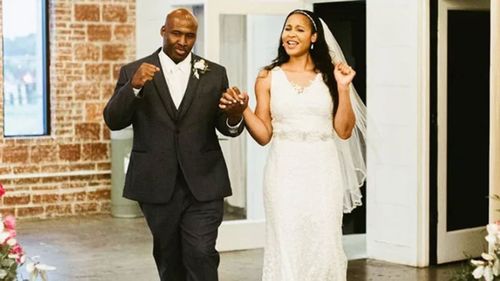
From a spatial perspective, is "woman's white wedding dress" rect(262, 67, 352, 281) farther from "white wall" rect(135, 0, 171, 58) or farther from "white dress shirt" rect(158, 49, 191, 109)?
"white wall" rect(135, 0, 171, 58)

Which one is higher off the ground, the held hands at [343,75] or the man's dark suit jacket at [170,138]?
the held hands at [343,75]

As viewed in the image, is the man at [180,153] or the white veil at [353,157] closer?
the man at [180,153]

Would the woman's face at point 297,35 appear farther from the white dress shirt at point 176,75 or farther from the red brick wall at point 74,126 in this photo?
the red brick wall at point 74,126

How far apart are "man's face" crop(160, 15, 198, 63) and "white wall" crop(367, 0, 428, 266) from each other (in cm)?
317

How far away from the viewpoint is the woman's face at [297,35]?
591cm

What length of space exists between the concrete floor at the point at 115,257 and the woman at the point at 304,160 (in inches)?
82.9

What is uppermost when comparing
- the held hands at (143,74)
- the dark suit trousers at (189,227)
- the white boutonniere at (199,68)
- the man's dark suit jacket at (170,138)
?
the white boutonniere at (199,68)

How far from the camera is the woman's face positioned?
591 centimetres

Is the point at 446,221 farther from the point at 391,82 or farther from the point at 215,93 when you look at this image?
the point at 215,93

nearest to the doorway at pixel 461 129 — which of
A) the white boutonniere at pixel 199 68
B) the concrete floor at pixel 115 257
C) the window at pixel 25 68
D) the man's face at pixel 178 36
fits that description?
the concrete floor at pixel 115 257

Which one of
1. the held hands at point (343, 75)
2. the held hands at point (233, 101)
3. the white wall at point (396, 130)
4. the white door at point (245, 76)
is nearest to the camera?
the held hands at point (233, 101)

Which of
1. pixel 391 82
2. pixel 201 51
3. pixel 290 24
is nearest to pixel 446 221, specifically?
pixel 391 82

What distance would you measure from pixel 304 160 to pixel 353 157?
8.86 ft

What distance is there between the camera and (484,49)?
352 inches
